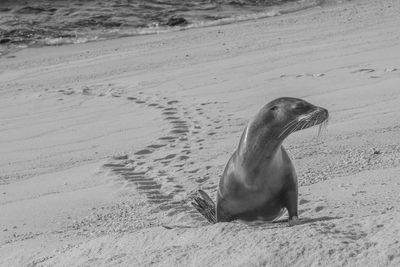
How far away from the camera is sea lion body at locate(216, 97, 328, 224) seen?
151 inches

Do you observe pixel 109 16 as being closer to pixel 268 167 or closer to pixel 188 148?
pixel 188 148

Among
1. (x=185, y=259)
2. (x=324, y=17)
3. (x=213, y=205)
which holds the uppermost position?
(x=185, y=259)

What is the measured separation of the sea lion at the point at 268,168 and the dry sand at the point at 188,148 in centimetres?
12

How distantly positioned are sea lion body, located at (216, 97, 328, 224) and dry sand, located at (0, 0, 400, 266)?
0.12m

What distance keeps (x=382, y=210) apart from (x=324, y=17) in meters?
8.97

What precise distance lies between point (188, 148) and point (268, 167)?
2317 mm

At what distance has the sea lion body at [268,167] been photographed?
3.83 metres

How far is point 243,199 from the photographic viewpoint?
154 inches

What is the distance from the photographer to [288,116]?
→ 12.5ft

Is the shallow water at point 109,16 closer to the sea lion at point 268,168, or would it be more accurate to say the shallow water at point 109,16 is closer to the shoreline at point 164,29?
the shoreline at point 164,29

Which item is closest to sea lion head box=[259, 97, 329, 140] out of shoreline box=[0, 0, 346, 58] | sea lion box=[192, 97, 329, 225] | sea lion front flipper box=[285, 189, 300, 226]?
sea lion box=[192, 97, 329, 225]

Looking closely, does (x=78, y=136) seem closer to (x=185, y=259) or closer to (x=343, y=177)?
(x=343, y=177)

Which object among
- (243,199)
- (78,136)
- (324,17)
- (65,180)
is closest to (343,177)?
(243,199)

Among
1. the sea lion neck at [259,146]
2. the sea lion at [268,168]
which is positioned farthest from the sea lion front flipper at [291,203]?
the sea lion neck at [259,146]
